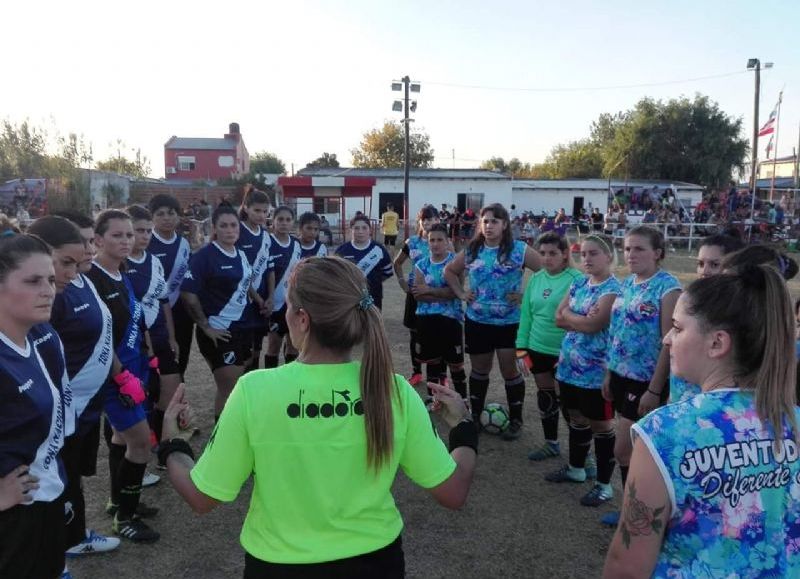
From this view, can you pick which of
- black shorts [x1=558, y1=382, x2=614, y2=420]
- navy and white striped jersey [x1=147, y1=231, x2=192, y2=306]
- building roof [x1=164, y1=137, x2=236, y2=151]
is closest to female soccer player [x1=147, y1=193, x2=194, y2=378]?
navy and white striped jersey [x1=147, y1=231, x2=192, y2=306]

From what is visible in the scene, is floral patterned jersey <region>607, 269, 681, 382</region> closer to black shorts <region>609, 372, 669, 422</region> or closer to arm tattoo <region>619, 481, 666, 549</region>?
black shorts <region>609, 372, 669, 422</region>

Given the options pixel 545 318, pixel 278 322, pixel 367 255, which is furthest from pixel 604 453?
pixel 278 322

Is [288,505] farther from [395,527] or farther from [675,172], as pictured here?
[675,172]

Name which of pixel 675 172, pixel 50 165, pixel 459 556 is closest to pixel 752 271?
pixel 459 556

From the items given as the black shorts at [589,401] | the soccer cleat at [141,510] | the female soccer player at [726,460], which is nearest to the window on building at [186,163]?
the soccer cleat at [141,510]

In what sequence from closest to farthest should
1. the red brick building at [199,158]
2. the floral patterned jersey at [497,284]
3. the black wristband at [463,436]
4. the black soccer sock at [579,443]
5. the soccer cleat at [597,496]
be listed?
the black wristband at [463,436]
the soccer cleat at [597,496]
the black soccer sock at [579,443]
the floral patterned jersey at [497,284]
the red brick building at [199,158]

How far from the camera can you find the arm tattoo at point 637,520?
163cm

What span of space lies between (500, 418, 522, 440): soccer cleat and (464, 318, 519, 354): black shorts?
80 cm

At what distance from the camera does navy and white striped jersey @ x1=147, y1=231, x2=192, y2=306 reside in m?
5.79

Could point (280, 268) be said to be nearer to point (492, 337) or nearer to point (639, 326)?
point (492, 337)

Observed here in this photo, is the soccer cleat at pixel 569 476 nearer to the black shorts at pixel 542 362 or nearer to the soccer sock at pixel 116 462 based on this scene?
the black shorts at pixel 542 362

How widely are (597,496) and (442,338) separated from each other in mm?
2303

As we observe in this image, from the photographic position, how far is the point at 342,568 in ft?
5.94

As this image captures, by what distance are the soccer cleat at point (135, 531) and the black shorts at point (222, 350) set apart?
154 centimetres
